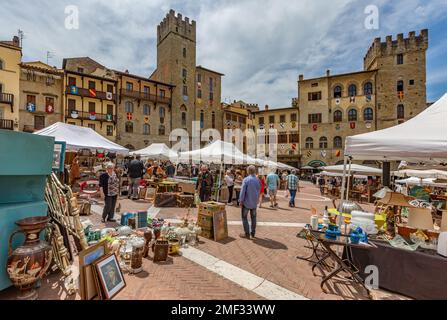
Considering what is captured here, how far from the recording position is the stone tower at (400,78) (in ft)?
101

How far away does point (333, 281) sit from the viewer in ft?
12.7

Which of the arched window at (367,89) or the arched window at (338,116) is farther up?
the arched window at (367,89)

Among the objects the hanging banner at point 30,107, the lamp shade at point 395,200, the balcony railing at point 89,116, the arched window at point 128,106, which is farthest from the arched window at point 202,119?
the lamp shade at point 395,200

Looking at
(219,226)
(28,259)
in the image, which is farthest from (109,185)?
(28,259)

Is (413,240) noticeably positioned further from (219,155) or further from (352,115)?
(352,115)

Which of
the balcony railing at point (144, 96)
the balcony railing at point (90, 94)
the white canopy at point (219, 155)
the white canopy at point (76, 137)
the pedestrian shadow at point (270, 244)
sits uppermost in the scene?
the balcony railing at point (144, 96)

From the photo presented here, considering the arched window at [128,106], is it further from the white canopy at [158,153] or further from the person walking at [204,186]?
the person walking at [204,186]

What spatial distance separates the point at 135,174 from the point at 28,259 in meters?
7.17

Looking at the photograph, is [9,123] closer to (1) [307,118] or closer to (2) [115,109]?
(2) [115,109]

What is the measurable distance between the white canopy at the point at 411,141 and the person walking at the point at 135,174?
27.1 feet

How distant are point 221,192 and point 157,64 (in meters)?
38.5

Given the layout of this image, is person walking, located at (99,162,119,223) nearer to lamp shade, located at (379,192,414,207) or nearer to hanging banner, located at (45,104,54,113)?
lamp shade, located at (379,192,414,207)

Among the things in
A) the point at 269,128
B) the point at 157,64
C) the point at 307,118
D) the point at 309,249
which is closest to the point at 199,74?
the point at 157,64

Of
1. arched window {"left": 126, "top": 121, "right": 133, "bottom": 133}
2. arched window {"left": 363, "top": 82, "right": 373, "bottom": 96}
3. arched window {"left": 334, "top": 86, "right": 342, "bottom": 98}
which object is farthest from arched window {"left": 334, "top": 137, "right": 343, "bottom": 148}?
→ arched window {"left": 126, "top": 121, "right": 133, "bottom": 133}
